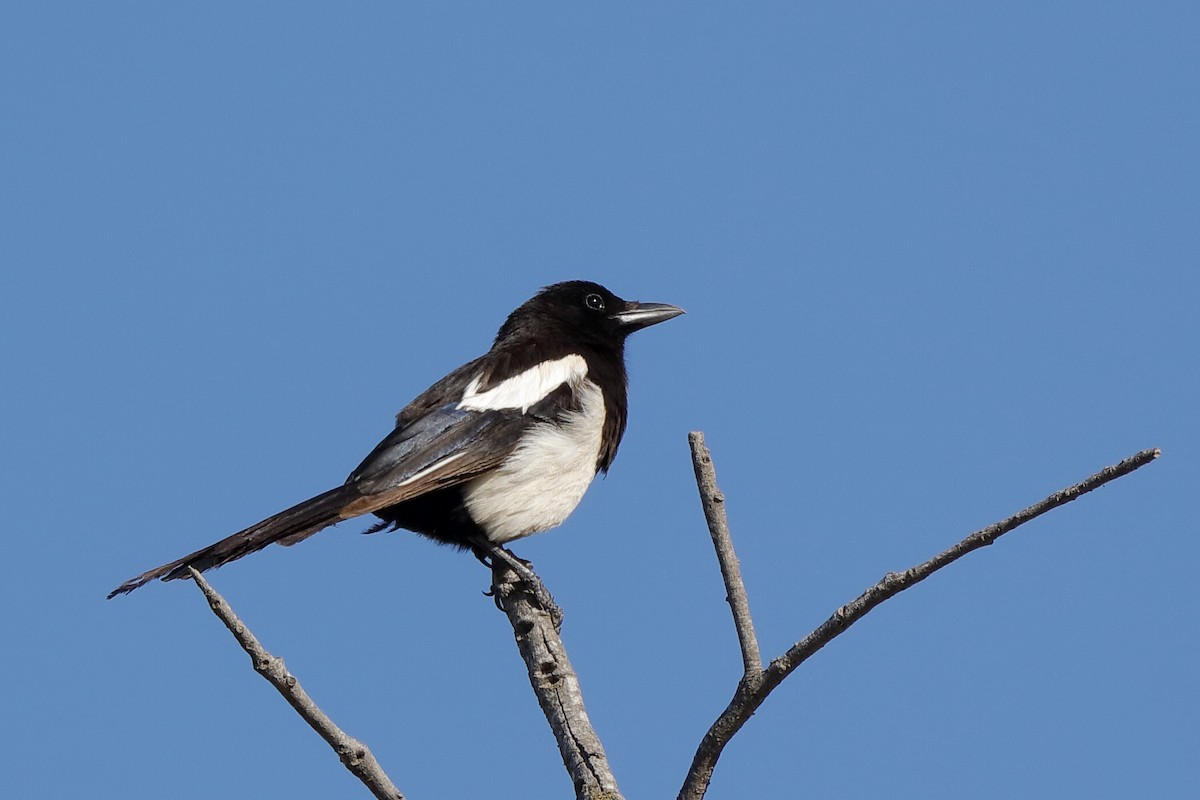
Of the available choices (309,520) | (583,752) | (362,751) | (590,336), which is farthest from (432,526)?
(362,751)

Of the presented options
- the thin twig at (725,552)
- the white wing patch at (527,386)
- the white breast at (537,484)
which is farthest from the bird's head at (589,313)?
the thin twig at (725,552)

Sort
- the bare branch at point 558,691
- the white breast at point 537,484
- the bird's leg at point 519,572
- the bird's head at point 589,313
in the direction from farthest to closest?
1. the bird's head at point 589,313
2. the white breast at point 537,484
3. the bird's leg at point 519,572
4. the bare branch at point 558,691

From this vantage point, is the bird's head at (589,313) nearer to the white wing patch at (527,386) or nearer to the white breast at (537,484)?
the white wing patch at (527,386)

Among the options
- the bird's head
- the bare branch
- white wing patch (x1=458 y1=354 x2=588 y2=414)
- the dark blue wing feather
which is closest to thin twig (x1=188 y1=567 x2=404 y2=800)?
the bare branch

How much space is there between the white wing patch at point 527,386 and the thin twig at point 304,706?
288cm

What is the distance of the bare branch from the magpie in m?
0.59

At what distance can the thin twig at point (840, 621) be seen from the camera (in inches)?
111

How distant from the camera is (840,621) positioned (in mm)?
3145

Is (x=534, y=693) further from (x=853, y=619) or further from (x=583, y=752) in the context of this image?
(x=853, y=619)

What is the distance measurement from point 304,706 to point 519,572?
90.8 inches

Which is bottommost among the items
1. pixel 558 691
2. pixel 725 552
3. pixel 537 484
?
pixel 558 691

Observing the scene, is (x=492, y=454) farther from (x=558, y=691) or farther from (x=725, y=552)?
(x=725, y=552)

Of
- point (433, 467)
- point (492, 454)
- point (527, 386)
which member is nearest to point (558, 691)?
point (433, 467)

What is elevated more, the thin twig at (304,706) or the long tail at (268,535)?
the long tail at (268,535)
